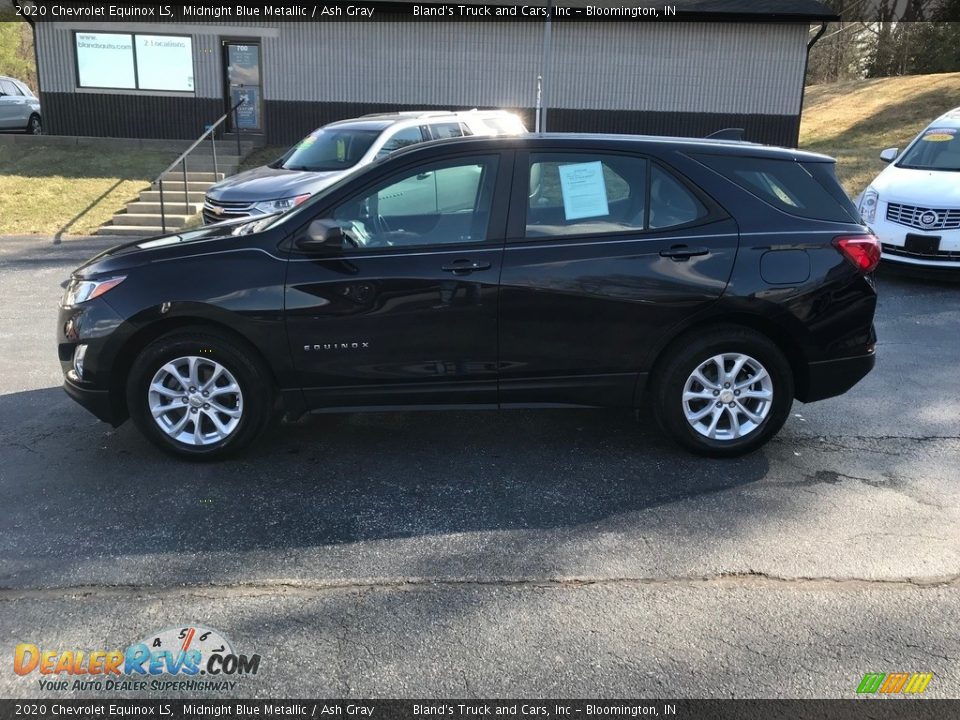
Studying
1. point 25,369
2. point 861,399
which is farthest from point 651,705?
point 25,369

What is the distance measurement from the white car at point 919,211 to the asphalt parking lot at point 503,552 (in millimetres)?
4244

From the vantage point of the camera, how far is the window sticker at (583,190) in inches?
182

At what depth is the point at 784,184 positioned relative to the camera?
15.7 ft

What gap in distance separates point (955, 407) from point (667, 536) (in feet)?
9.84

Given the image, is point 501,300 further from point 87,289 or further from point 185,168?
point 185,168

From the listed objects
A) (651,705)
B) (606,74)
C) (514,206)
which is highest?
(606,74)

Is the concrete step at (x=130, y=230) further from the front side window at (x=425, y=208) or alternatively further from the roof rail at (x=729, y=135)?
the roof rail at (x=729, y=135)

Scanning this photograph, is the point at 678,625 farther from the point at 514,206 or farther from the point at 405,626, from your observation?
the point at 514,206

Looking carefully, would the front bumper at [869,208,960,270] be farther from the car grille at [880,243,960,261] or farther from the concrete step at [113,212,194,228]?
the concrete step at [113,212,194,228]

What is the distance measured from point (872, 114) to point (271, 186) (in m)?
21.8

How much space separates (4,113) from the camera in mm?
20750

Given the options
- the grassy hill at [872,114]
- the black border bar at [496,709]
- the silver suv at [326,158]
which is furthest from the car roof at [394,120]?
the grassy hill at [872,114]

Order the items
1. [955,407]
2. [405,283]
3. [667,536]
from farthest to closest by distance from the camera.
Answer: [955,407], [405,283], [667,536]

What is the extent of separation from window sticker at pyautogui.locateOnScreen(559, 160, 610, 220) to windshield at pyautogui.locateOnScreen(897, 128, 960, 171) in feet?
24.1
